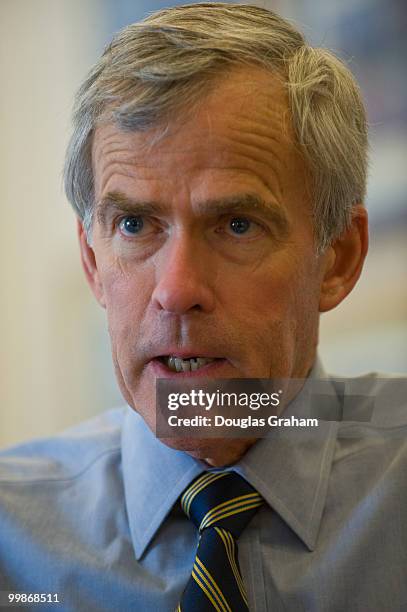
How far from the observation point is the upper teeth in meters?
0.92

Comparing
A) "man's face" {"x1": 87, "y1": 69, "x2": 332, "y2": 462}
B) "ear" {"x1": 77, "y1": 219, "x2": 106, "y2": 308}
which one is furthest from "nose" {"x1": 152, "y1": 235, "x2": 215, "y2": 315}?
"ear" {"x1": 77, "y1": 219, "x2": 106, "y2": 308}

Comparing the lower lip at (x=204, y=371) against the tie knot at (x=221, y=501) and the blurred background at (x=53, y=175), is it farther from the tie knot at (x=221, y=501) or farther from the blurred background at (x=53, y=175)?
the blurred background at (x=53, y=175)

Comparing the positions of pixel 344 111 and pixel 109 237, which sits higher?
pixel 344 111

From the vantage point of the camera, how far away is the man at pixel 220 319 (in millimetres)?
927

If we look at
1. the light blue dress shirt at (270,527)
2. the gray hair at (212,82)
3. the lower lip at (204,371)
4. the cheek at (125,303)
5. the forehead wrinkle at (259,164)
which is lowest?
the light blue dress shirt at (270,527)

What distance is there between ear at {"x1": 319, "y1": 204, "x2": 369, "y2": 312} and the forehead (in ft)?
0.43

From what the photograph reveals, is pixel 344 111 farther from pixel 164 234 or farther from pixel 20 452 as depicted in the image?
pixel 20 452

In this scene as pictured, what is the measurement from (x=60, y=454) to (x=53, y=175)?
96 cm

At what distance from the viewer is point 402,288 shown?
5.44 feet

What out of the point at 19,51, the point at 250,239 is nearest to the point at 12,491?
the point at 250,239

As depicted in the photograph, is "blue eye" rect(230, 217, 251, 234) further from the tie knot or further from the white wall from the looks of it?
the white wall

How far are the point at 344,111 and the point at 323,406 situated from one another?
39 centimetres

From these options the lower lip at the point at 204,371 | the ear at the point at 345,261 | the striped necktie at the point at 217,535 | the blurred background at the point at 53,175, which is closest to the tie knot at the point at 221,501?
the striped necktie at the point at 217,535

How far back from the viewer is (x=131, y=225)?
3.25 ft
